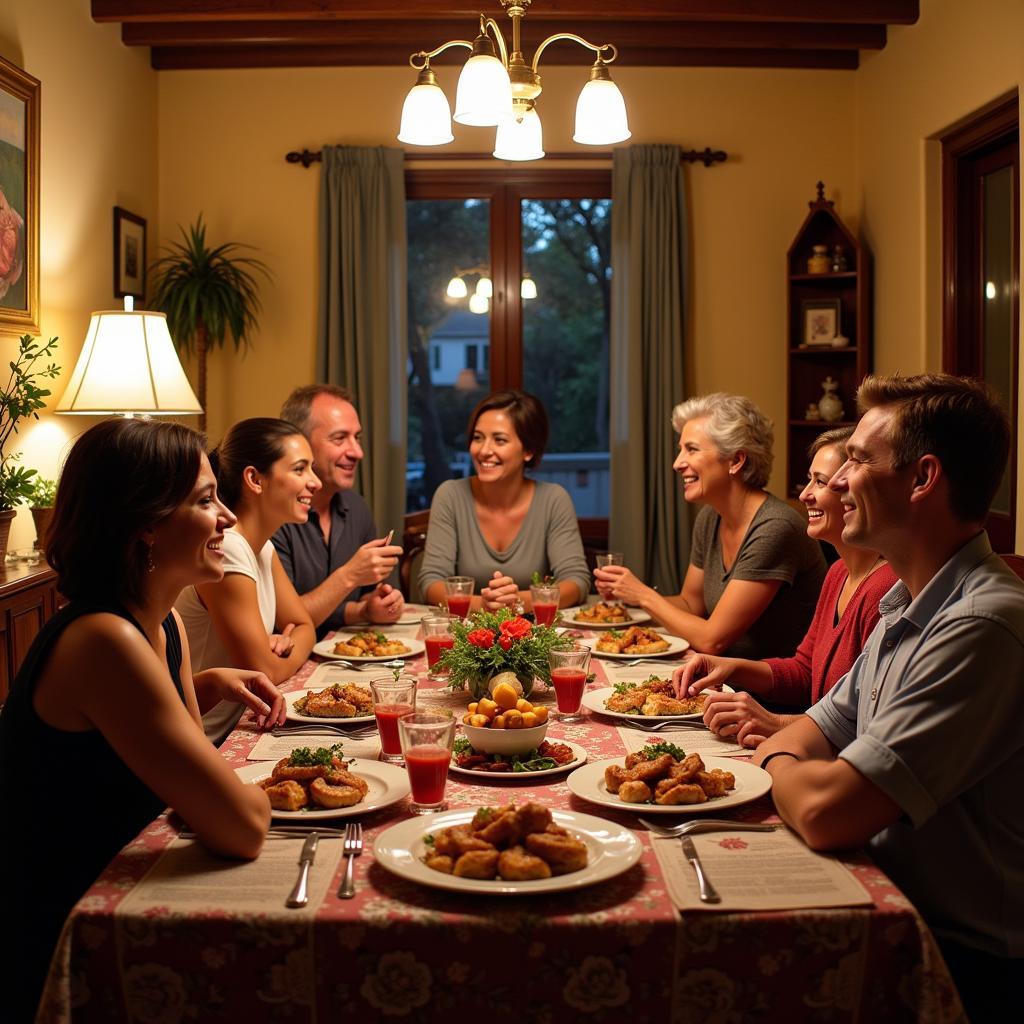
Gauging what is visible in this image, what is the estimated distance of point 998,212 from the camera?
4.55 meters

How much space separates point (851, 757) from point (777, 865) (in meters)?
0.16

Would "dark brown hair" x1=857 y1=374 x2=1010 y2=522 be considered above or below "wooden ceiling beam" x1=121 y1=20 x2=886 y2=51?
below

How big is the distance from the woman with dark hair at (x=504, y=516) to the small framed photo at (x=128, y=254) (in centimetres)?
205

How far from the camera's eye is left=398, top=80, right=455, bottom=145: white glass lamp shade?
Result: 2.87 m

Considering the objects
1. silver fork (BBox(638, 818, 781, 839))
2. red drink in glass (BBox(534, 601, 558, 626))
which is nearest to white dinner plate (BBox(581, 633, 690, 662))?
red drink in glass (BBox(534, 601, 558, 626))

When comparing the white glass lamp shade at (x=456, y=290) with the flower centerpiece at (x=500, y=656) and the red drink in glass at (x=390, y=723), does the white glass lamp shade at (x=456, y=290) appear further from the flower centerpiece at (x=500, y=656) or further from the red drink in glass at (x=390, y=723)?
the red drink in glass at (x=390, y=723)

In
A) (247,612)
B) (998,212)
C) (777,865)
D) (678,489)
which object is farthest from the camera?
(678,489)

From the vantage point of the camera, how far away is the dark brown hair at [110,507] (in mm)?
1606

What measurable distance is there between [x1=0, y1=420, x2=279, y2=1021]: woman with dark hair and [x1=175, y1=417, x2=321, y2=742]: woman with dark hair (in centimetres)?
77

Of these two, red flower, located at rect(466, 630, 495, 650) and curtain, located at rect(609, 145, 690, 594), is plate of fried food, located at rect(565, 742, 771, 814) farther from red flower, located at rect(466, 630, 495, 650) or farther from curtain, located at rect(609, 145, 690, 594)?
curtain, located at rect(609, 145, 690, 594)

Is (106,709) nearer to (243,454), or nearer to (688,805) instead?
(688,805)

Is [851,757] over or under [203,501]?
under

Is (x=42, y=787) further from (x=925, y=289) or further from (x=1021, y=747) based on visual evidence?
(x=925, y=289)

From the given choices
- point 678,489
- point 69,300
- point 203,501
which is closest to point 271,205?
point 69,300
